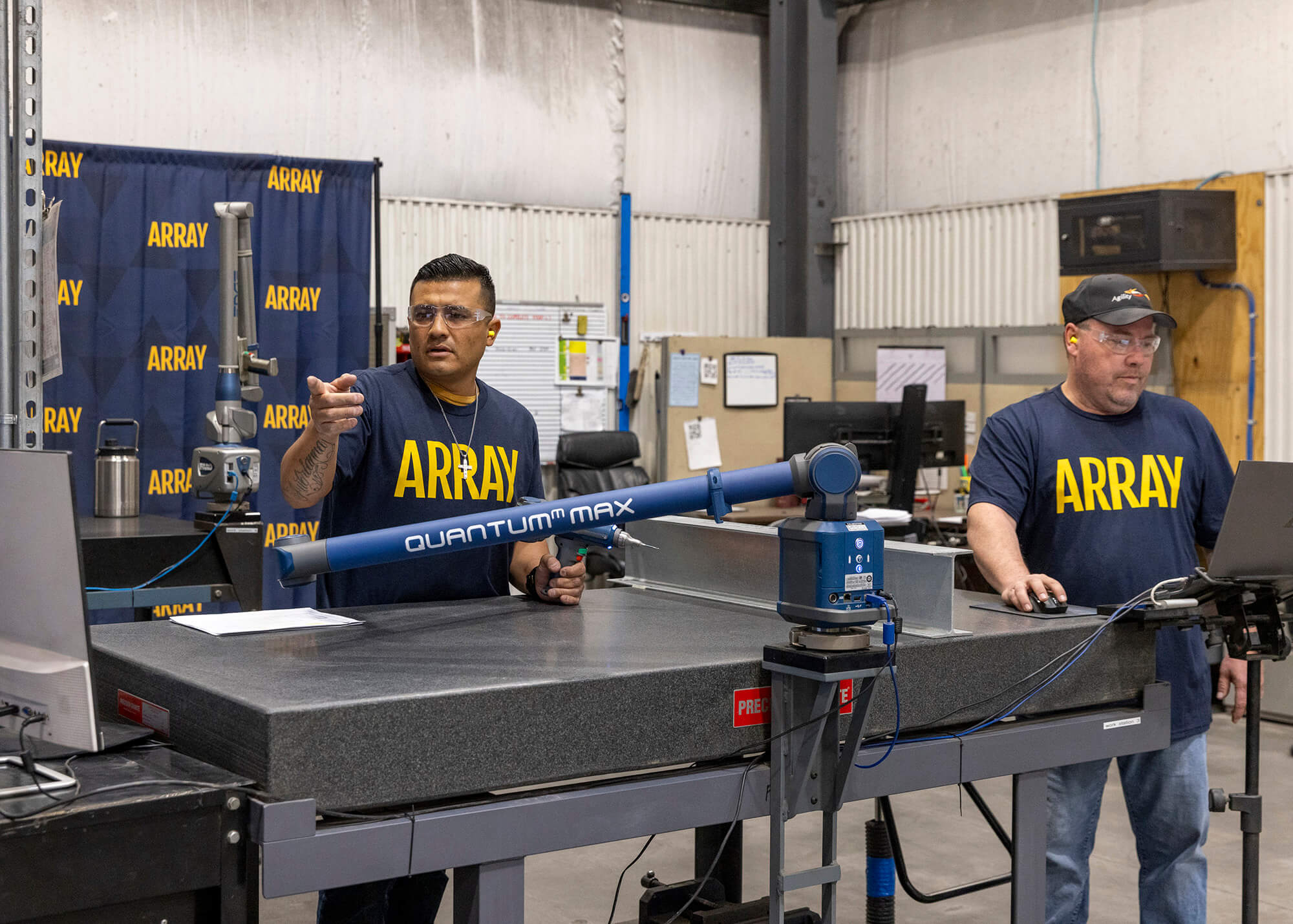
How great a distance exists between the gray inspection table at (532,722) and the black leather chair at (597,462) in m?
4.14

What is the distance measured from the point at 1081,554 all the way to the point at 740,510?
3.66 m

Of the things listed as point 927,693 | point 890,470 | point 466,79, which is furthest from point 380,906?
point 466,79

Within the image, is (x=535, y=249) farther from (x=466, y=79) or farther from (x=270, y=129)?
(x=270, y=129)

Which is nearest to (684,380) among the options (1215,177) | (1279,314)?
(1215,177)

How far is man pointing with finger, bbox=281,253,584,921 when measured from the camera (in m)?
2.29

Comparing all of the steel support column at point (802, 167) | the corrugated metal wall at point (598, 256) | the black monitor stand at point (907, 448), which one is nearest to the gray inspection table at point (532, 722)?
the black monitor stand at point (907, 448)

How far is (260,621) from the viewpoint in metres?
1.84

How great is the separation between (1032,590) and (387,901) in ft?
3.76

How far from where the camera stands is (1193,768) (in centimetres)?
248

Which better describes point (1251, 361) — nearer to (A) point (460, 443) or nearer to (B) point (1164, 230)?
(B) point (1164, 230)

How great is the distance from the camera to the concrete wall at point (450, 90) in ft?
19.5

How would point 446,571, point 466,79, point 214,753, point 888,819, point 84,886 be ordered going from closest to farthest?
point 84,886, point 214,753, point 446,571, point 888,819, point 466,79

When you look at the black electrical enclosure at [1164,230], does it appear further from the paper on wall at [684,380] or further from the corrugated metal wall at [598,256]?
the corrugated metal wall at [598,256]

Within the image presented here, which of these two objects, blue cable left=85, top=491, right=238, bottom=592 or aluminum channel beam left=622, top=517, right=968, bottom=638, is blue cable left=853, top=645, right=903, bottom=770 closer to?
aluminum channel beam left=622, top=517, right=968, bottom=638
